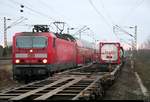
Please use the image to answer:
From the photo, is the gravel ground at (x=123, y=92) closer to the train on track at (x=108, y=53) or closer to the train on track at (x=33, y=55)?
the train on track at (x=33, y=55)

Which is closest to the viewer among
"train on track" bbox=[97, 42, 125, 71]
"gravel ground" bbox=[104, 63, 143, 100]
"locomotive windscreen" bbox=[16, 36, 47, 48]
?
"gravel ground" bbox=[104, 63, 143, 100]

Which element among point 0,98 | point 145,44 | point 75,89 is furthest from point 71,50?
point 145,44

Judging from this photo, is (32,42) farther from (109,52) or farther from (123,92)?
(109,52)

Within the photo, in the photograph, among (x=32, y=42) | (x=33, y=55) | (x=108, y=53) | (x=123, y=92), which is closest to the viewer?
(x=123, y=92)

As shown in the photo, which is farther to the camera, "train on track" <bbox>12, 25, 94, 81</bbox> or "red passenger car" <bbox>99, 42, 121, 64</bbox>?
"red passenger car" <bbox>99, 42, 121, 64</bbox>

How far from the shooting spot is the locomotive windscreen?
23953 mm

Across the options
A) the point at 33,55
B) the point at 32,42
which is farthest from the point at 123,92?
the point at 32,42

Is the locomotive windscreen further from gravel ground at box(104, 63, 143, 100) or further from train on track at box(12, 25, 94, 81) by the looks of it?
gravel ground at box(104, 63, 143, 100)

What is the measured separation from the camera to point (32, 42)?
24031mm

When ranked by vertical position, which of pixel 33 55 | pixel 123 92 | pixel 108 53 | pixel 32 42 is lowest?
pixel 123 92

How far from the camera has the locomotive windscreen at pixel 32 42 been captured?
24.0 m

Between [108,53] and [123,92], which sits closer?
[123,92]

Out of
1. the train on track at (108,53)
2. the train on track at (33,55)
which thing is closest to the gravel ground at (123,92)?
the train on track at (33,55)

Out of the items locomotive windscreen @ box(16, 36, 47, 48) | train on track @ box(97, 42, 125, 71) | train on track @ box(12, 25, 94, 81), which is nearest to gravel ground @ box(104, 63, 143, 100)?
train on track @ box(12, 25, 94, 81)
